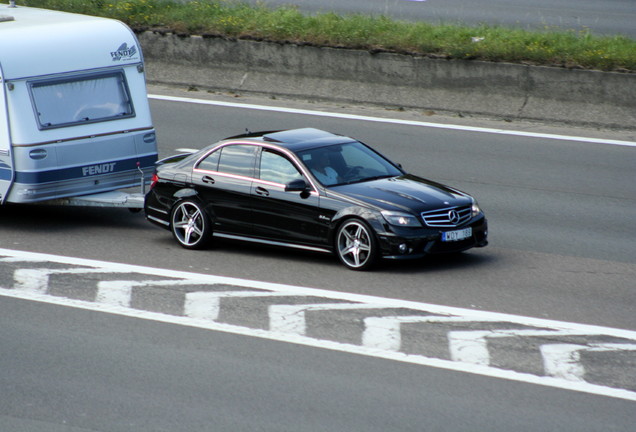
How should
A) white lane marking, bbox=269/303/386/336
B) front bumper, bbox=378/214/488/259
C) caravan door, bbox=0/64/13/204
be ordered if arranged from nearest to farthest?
1. white lane marking, bbox=269/303/386/336
2. front bumper, bbox=378/214/488/259
3. caravan door, bbox=0/64/13/204

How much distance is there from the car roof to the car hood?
2.79 ft

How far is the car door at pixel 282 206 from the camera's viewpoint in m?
12.4

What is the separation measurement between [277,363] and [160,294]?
7.86 ft

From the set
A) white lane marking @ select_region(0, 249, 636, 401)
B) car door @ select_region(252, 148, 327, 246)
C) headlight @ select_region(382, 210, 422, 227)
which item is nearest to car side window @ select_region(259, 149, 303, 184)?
car door @ select_region(252, 148, 327, 246)

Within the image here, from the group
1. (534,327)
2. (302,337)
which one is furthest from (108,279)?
(534,327)

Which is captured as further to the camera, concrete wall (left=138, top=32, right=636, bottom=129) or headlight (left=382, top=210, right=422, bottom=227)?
concrete wall (left=138, top=32, right=636, bottom=129)

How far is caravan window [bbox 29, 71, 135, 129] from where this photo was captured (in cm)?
1408

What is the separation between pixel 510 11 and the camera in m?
28.3

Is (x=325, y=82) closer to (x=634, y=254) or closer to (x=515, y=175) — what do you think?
(x=515, y=175)

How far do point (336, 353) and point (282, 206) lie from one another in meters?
3.66

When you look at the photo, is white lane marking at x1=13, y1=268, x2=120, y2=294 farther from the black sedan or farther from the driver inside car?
the driver inside car

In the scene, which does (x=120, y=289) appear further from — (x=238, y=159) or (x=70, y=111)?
(x=70, y=111)

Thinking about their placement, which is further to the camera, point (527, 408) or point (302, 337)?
point (302, 337)

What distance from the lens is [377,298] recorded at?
10.9 meters
